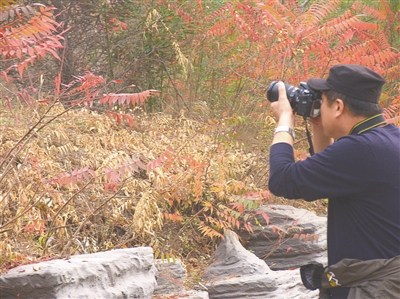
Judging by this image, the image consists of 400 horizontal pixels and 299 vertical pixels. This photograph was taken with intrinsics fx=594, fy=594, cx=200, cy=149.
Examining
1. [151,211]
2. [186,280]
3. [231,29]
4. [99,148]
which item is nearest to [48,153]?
[99,148]

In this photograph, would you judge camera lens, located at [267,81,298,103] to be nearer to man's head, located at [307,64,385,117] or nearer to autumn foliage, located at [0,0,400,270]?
man's head, located at [307,64,385,117]

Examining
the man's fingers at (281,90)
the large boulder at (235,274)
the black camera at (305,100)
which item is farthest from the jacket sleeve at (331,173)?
the large boulder at (235,274)

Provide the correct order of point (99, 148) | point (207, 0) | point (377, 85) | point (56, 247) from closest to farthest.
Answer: point (377, 85)
point (56, 247)
point (99, 148)
point (207, 0)

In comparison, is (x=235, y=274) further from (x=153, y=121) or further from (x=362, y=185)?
(x=362, y=185)

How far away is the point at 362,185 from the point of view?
235 cm

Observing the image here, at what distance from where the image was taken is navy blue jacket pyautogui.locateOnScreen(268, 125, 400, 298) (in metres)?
2.35

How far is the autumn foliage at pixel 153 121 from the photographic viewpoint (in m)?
4.52

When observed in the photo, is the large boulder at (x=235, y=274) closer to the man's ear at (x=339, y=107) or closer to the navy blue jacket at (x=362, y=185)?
the navy blue jacket at (x=362, y=185)

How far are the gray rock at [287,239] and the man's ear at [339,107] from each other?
3.74 meters

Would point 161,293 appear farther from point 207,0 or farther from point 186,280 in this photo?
point 207,0

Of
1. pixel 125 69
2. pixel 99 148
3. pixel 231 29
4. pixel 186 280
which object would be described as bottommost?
pixel 186 280

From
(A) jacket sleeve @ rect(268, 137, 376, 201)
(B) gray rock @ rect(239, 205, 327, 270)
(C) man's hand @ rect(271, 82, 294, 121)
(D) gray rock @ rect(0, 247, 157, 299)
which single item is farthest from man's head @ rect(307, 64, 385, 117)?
(B) gray rock @ rect(239, 205, 327, 270)

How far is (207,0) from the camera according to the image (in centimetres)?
936

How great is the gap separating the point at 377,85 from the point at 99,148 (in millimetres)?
4280
